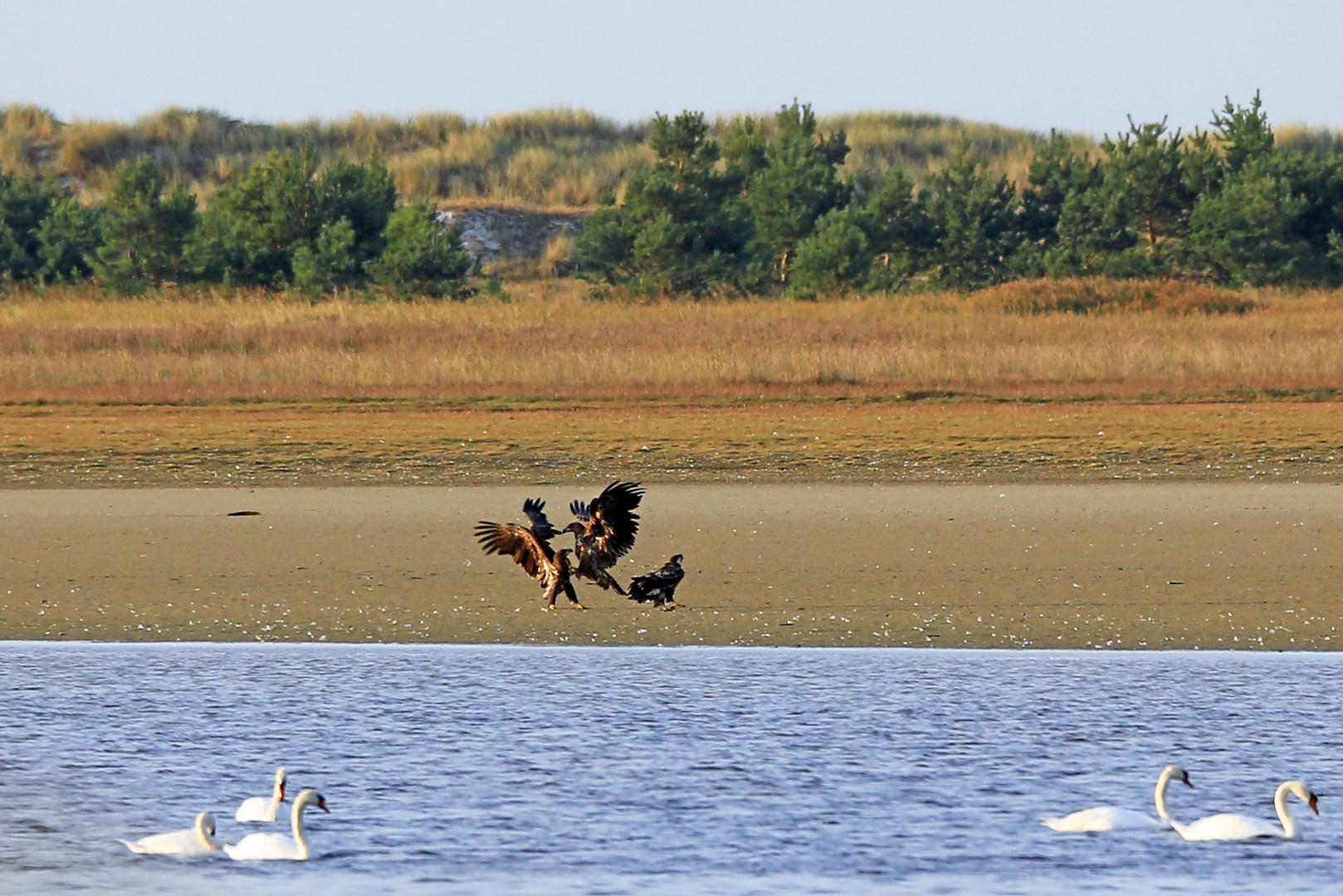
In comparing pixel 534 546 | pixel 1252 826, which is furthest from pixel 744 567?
pixel 1252 826

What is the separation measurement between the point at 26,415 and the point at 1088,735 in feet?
55.9

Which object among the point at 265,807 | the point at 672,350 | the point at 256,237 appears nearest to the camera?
the point at 265,807

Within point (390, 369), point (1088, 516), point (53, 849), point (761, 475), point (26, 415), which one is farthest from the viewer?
point (390, 369)

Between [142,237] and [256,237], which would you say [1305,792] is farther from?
[142,237]

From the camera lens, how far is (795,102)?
2040 inches

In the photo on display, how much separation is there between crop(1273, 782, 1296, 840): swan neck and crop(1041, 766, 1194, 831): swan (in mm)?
331

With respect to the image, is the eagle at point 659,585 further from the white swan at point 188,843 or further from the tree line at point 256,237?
the tree line at point 256,237

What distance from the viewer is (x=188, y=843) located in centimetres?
556

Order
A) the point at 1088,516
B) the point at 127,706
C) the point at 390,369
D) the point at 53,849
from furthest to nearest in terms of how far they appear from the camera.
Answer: the point at 390,369 → the point at 1088,516 → the point at 127,706 → the point at 53,849

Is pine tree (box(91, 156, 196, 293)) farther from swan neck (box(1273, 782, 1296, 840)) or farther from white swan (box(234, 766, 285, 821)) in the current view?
swan neck (box(1273, 782, 1296, 840))

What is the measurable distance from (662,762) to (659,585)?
2661mm

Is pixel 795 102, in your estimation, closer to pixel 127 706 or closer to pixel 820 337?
pixel 820 337

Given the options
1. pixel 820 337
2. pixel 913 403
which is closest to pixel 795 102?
pixel 820 337

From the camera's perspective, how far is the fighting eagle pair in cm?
880
